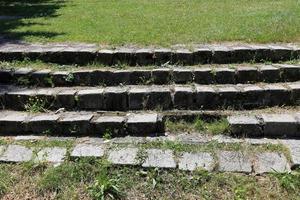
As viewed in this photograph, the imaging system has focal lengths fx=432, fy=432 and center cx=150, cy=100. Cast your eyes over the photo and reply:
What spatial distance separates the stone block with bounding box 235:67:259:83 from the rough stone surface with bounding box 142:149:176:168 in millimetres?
1675

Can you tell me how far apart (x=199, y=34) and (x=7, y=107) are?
327cm

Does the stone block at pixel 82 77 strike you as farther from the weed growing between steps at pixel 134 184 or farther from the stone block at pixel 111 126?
the weed growing between steps at pixel 134 184

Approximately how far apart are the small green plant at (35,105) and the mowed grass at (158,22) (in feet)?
5.91

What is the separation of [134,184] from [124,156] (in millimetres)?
406

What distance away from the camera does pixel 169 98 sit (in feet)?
17.0

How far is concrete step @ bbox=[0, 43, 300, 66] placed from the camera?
5945mm

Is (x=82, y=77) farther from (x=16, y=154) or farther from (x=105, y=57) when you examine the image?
(x=16, y=154)

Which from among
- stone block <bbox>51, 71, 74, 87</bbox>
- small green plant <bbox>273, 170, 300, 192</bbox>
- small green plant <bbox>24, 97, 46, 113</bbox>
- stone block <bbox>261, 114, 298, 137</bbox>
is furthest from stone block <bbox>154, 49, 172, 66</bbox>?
small green plant <bbox>273, 170, 300, 192</bbox>

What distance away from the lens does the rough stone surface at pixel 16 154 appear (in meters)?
4.42

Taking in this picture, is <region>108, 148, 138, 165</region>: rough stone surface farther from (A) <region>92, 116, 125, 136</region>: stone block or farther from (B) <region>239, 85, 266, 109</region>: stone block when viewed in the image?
(B) <region>239, 85, 266, 109</region>: stone block

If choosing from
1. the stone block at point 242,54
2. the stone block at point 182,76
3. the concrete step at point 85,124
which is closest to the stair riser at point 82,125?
the concrete step at point 85,124

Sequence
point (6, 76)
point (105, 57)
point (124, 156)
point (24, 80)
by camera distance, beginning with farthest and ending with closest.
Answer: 1. point (105, 57)
2. point (6, 76)
3. point (24, 80)
4. point (124, 156)

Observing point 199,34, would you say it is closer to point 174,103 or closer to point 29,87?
point 174,103

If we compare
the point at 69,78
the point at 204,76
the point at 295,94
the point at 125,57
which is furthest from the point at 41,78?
the point at 295,94
